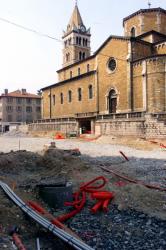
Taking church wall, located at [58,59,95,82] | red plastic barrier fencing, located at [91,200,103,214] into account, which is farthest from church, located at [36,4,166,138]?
red plastic barrier fencing, located at [91,200,103,214]

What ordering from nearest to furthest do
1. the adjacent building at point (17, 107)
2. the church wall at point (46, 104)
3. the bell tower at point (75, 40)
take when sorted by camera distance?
the church wall at point (46, 104)
the bell tower at point (75, 40)
the adjacent building at point (17, 107)

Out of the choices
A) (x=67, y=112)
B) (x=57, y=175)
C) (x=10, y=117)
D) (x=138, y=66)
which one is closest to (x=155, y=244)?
(x=57, y=175)

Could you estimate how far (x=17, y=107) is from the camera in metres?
90.4

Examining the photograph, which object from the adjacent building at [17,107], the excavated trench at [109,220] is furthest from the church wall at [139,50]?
the adjacent building at [17,107]

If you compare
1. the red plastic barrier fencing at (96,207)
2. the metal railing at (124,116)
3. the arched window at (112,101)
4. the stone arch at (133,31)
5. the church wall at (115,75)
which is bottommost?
the red plastic barrier fencing at (96,207)

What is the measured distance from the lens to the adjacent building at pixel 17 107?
88938 millimetres

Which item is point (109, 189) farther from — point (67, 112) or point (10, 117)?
point (10, 117)

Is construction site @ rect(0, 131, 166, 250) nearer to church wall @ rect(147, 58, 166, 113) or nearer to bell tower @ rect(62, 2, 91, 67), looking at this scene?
church wall @ rect(147, 58, 166, 113)

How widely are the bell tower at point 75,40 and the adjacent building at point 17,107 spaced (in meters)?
24.6

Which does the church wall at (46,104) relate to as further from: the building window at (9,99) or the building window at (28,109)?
the building window at (28,109)

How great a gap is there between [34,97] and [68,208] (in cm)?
8681

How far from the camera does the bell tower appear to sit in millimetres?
69438

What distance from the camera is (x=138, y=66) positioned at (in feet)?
114

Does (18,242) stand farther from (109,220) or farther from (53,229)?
(109,220)
